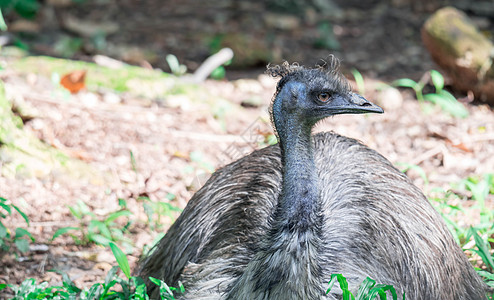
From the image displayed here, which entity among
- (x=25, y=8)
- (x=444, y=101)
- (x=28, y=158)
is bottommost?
(x=28, y=158)

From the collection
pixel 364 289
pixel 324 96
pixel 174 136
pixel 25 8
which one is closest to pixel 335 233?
pixel 364 289

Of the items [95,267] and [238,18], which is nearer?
[95,267]

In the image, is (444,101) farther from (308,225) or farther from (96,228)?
(308,225)

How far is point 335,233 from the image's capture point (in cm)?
297

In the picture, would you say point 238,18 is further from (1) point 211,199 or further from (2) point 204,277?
(2) point 204,277

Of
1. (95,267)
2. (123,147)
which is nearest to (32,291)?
(95,267)

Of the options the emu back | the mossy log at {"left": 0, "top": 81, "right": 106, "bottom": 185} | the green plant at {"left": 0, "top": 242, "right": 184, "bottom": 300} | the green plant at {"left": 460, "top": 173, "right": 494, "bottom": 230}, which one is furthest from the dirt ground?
the emu back

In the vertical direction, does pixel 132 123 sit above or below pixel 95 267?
above

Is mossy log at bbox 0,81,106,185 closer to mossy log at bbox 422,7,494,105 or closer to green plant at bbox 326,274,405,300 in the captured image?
green plant at bbox 326,274,405,300

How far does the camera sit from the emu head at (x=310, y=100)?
256 centimetres

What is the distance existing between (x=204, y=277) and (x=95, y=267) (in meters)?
1.30

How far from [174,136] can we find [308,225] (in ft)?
10.9

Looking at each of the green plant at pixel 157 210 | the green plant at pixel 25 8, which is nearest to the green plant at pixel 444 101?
the green plant at pixel 157 210

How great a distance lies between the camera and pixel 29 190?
4.58 metres
